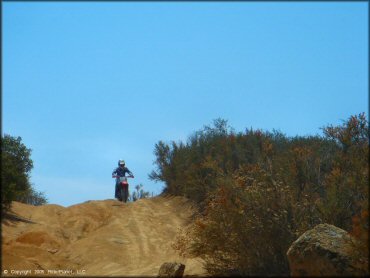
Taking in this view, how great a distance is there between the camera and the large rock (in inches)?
274

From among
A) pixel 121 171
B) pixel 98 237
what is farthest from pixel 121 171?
pixel 98 237

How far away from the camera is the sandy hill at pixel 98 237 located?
36.8 feet

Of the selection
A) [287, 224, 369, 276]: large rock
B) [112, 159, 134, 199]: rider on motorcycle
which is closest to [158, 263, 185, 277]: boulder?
[287, 224, 369, 276]: large rock

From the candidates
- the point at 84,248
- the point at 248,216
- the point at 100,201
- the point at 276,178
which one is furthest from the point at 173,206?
the point at 248,216

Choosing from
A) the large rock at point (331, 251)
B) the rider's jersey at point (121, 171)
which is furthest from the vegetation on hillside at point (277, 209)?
the rider's jersey at point (121, 171)

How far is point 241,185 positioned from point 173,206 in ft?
33.1

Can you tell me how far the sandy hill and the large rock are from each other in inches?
112

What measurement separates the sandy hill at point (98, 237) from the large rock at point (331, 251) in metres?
2.83

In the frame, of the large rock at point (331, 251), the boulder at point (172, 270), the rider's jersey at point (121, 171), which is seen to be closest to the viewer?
the large rock at point (331, 251)

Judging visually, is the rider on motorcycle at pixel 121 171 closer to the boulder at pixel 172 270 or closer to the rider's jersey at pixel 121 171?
the rider's jersey at pixel 121 171

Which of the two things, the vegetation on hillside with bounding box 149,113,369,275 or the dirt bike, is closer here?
the vegetation on hillside with bounding box 149,113,369,275

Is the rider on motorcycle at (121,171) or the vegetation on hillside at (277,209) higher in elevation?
the rider on motorcycle at (121,171)

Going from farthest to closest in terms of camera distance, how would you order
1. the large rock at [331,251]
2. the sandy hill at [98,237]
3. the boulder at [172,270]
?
the sandy hill at [98,237] → the boulder at [172,270] → the large rock at [331,251]

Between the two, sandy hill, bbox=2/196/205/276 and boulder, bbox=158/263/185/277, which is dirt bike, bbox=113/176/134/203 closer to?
sandy hill, bbox=2/196/205/276
